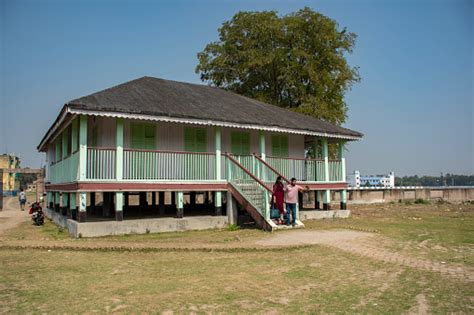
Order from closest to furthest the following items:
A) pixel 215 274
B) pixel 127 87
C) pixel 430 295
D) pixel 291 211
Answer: pixel 430 295 → pixel 215 274 → pixel 291 211 → pixel 127 87

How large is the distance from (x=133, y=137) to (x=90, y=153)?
218cm

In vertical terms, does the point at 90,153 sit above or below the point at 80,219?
above

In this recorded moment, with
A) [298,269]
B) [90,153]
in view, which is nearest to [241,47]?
[90,153]

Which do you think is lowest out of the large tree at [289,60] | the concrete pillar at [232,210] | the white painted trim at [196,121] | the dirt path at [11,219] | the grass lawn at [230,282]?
the dirt path at [11,219]

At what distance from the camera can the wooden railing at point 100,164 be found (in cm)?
1329

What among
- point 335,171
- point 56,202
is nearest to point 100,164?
point 56,202

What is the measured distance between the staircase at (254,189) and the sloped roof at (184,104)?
1.75 meters

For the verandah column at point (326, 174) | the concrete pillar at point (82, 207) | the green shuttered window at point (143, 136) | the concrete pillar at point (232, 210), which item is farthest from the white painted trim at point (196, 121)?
the concrete pillar at point (232, 210)

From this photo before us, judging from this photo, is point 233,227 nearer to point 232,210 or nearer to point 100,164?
point 232,210

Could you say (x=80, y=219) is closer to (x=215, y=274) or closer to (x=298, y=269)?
(x=215, y=274)

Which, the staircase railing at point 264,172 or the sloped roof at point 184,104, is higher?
the sloped roof at point 184,104

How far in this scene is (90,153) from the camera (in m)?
13.4

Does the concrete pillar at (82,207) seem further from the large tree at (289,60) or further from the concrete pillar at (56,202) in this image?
the large tree at (289,60)

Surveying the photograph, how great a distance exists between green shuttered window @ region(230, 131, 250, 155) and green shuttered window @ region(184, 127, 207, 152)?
1431 millimetres
